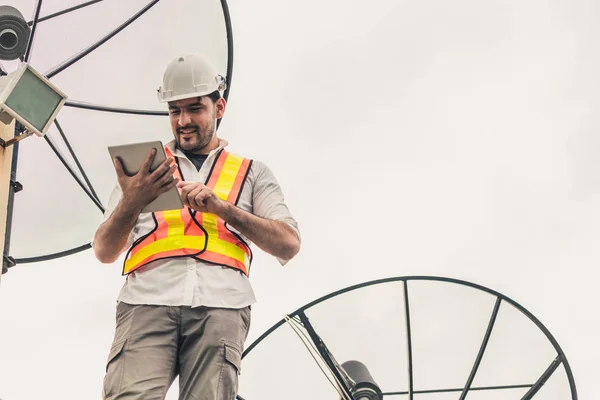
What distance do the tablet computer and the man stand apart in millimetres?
29

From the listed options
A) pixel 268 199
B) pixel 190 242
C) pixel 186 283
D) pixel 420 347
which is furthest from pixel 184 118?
pixel 420 347

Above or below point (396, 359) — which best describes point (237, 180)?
above

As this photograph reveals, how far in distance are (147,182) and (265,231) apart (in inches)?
22.4

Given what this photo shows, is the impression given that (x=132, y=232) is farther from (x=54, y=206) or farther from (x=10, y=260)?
(x=54, y=206)

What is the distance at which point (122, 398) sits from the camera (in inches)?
113

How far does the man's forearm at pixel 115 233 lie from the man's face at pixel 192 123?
0.63m

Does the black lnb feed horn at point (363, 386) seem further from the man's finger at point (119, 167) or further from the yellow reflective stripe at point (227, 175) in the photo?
the man's finger at point (119, 167)

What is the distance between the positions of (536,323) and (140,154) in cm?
443

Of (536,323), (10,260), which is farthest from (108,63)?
(536,323)

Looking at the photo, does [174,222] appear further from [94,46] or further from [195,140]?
[94,46]

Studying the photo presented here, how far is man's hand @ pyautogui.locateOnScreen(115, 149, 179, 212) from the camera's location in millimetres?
2998

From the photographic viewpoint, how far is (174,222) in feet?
11.0

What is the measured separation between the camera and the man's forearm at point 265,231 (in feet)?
10.5

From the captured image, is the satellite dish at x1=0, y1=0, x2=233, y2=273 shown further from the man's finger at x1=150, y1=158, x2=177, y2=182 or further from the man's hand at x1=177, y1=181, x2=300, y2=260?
the man's finger at x1=150, y1=158, x2=177, y2=182
